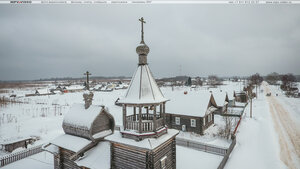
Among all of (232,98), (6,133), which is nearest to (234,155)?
(232,98)

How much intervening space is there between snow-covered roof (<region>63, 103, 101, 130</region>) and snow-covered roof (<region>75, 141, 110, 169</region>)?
1579mm

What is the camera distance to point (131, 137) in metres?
7.84

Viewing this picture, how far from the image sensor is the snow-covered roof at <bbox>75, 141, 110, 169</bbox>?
8683 millimetres

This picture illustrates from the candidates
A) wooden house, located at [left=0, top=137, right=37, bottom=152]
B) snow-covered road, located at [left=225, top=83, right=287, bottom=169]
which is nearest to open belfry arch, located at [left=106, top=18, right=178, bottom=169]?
snow-covered road, located at [left=225, top=83, right=287, bottom=169]

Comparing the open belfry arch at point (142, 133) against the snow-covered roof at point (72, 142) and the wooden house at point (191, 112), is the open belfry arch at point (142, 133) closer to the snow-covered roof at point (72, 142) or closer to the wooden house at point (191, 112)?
the snow-covered roof at point (72, 142)

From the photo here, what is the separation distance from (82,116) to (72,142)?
1822 millimetres

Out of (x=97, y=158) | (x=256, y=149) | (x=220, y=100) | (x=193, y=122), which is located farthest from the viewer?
(x=220, y=100)

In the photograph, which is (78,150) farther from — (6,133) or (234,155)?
(6,133)

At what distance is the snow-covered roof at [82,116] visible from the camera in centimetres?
1018

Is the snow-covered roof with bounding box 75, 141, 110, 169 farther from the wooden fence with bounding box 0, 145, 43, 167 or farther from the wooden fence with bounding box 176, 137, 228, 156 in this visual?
the wooden fence with bounding box 176, 137, 228, 156

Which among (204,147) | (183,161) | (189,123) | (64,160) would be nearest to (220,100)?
(189,123)

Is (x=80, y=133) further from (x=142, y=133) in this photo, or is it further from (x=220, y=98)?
(x=220, y=98)

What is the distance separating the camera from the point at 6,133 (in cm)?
1953

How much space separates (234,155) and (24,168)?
60.1 feet
